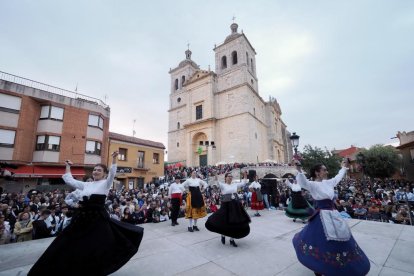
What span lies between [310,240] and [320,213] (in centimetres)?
44

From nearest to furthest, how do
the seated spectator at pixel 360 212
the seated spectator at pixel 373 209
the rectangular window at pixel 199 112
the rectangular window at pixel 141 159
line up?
the seated spectator at pixel 360 212, the seated spectator at pixel 373 209, the rectangular window at pixel 141 159, the rectangular window at pixel 199 112

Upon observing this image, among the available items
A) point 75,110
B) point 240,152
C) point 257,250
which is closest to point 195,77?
point 240,152

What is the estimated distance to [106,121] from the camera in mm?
23203

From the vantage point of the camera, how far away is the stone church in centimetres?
3344

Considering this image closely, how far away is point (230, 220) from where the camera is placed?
194 inches

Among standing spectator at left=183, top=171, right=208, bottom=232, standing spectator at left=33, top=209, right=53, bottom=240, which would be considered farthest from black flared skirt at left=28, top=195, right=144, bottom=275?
standing spectator at left=33, top=209, right=53, bottom=240

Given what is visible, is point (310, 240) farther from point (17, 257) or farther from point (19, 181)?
point (19, 181)

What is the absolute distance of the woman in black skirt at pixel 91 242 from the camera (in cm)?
261

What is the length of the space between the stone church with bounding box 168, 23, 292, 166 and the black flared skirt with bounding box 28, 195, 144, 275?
28.9 m

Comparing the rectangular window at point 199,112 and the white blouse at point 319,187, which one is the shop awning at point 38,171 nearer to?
the white blouse at point 319,187

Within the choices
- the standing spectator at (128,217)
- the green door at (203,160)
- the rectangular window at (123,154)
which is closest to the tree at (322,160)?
the green door at (203,160)

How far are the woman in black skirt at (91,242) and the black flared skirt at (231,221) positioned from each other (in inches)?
84.5

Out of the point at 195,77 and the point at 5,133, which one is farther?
the point at 195,77

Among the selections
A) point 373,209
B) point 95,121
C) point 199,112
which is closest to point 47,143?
point 95,121
